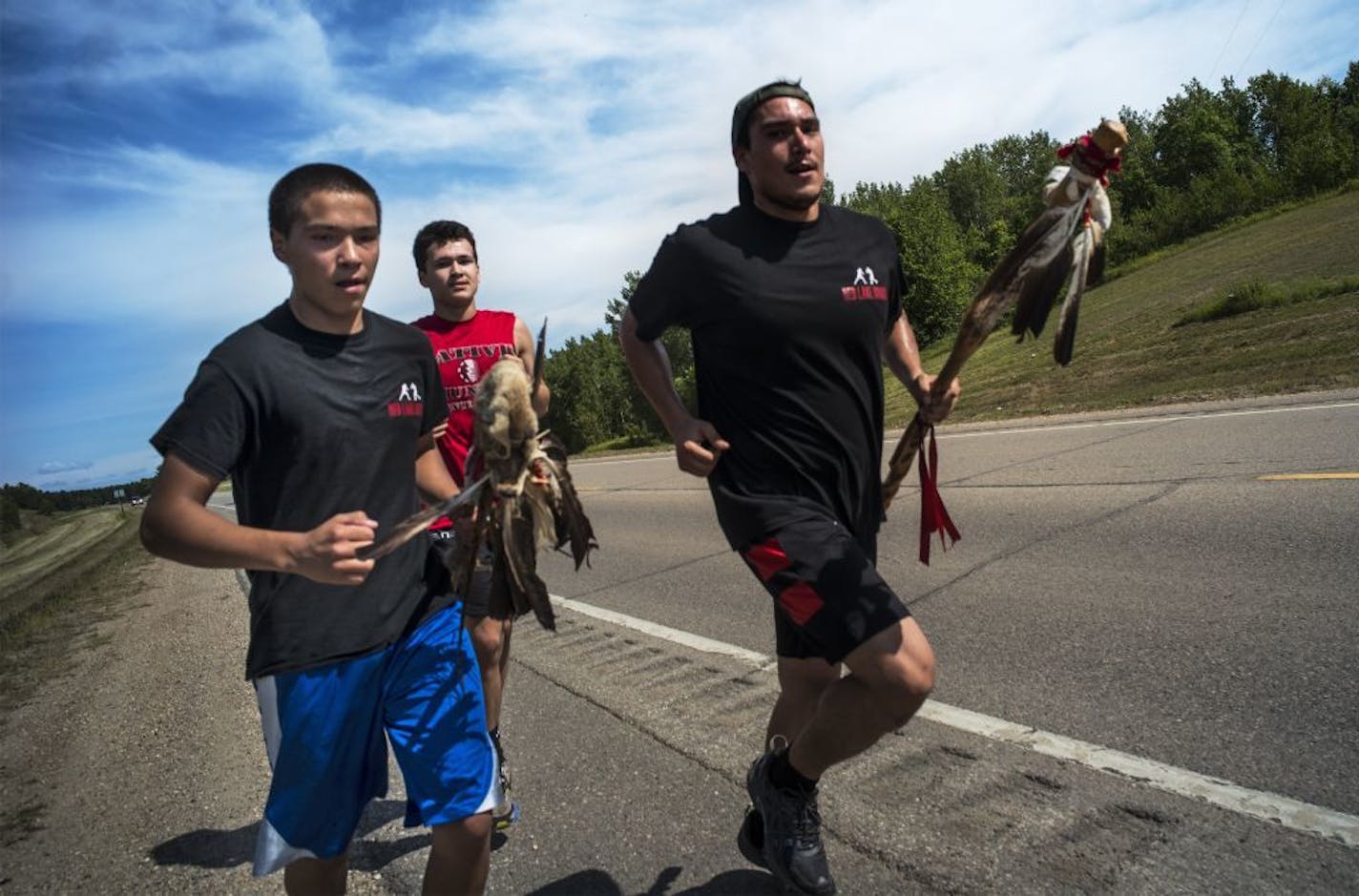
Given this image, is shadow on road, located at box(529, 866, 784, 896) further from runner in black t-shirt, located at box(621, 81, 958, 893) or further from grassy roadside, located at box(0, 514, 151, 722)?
grassy roadside, located at box(0, 514, 151, 722)

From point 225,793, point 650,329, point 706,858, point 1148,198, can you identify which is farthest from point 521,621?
Result: point 1148,198

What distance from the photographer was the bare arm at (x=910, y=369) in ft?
9.71

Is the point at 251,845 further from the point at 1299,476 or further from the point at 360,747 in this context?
the point at 1299,476

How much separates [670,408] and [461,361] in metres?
1.55

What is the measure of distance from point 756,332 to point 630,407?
126 feet

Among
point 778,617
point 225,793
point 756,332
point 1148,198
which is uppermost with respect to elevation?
point 1148,198

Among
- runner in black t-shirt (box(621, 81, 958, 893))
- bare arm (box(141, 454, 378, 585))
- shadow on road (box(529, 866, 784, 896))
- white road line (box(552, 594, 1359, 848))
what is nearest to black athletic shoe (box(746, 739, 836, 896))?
runner in black t-shirt (box(621, 81, 958, 893))

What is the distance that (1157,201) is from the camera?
29.9 m

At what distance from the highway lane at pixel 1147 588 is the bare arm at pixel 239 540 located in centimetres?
312

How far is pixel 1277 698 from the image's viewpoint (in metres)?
3.66

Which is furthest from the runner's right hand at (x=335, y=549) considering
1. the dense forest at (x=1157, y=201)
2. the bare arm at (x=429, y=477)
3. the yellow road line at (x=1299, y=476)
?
the dense forest at (x=1157, y=201)

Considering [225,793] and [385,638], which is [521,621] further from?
[385,638]

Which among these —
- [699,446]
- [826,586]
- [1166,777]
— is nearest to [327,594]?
[699,446]

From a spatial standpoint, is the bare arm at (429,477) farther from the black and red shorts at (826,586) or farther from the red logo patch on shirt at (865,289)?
the red logo patch on shirt at (865,289)
